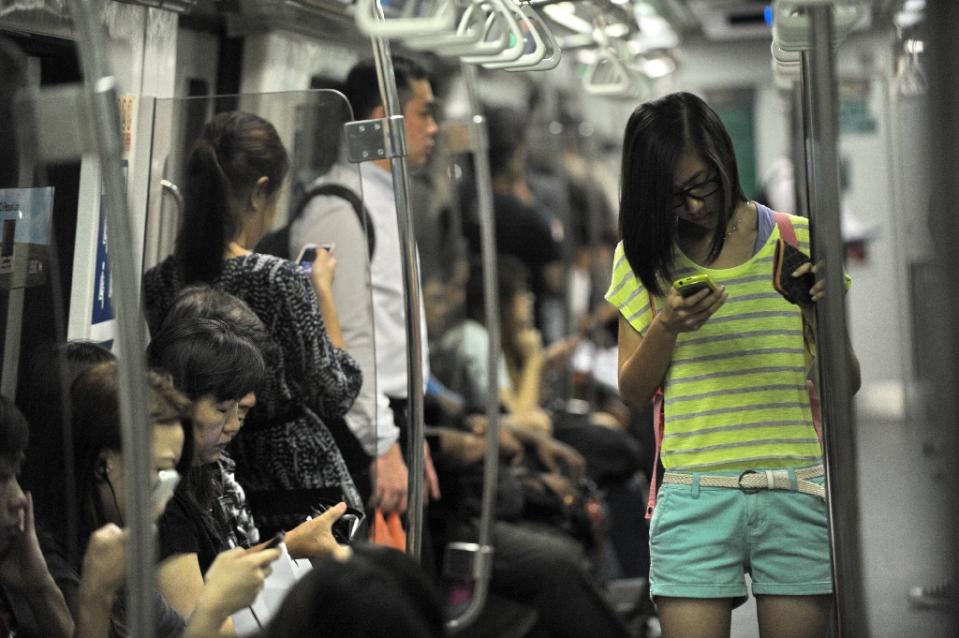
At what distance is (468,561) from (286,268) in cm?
140

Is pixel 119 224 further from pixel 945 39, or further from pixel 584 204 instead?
pixel 584 204

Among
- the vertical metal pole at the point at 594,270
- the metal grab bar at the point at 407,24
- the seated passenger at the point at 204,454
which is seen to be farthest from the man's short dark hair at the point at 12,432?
the vertical metal pole at the point at 594,270

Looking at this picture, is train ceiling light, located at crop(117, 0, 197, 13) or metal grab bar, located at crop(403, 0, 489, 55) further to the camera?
train ceiling light, located at crop(117, 0, 197, 13)

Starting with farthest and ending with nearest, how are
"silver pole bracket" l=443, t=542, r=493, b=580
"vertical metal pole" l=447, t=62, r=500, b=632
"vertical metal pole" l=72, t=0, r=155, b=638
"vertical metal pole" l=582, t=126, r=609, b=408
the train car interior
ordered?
"vertical metal pole" l=582, t=126, r=609, b=408 → "silver pole bracket" l=443, t=542, r=493, b=580 → "vertical metal pole" l=447, t=62, r=500, b=632 → the train car interior → "vertical metal pole" l=72, t=0, r=155, b=638

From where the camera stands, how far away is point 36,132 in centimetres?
217

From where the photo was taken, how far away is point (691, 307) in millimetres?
2102

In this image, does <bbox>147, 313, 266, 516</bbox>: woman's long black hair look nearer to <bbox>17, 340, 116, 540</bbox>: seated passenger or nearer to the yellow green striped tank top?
<bbox>17, 340, 116, 540</bbox>: seated passenger

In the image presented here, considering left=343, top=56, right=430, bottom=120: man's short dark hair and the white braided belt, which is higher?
left=343, top=56, right=430, bottom=120: man's short dark hair

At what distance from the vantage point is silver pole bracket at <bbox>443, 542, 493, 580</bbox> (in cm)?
366

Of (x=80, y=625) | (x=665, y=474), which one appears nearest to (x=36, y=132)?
(x=80, y=625)

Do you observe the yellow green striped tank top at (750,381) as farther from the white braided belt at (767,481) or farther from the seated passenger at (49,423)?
the seated passenger at (49,423)

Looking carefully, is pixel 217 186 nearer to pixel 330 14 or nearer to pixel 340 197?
pixel 340 197

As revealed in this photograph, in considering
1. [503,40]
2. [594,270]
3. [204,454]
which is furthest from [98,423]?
[594,270]

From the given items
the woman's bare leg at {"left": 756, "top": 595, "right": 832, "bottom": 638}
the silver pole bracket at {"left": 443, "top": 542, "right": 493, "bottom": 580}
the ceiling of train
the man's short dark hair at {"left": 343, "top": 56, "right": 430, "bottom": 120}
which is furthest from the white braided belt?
the silver pole bracket at {"left": 443, "top": 542, "right": 493, "bottom": 580}
